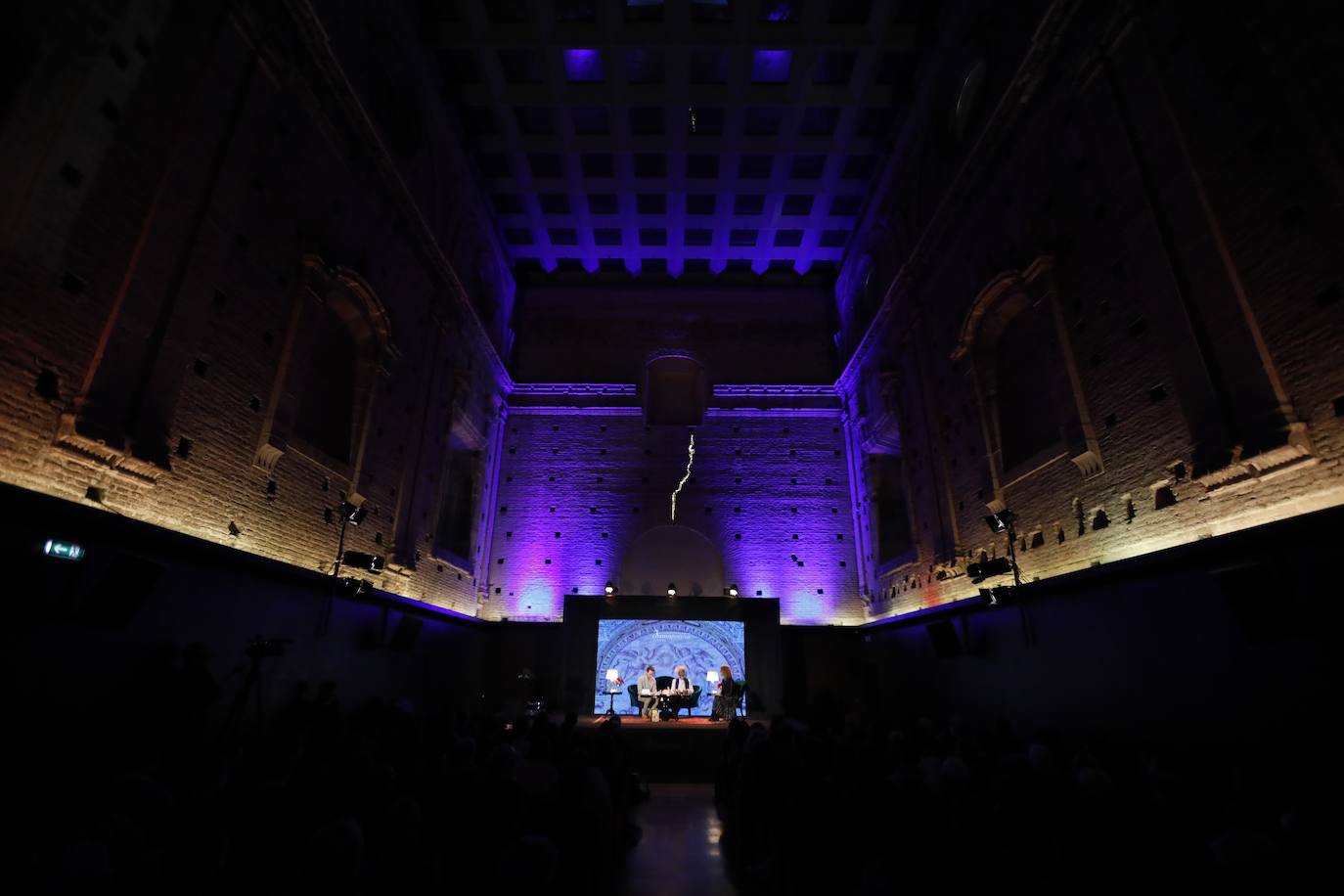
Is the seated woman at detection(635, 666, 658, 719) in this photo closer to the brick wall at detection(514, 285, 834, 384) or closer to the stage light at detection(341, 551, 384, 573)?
the stage light at detection(341, 551, 384, 573)

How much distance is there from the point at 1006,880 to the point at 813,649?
1377 cm

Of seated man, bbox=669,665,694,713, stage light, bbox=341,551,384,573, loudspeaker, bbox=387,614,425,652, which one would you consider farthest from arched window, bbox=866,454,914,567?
stage light, bbox=341,551,384,573

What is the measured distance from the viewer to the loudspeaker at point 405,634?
1127 centimetres

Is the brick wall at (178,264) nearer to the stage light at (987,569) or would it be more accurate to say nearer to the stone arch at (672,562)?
the stone arch at (672,562)

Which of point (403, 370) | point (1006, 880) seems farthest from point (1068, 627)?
point (403, 370)

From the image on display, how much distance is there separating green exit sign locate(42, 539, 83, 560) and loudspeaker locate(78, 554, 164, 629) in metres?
0.36

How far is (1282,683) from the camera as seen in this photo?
543 centimetres

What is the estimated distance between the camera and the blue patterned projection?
14.9m

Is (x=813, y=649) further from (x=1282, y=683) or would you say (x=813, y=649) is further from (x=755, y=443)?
(x=1282, y=683)

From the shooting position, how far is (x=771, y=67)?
600 inches

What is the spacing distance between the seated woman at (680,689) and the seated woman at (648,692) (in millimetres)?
482

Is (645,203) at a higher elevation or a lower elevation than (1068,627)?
higher

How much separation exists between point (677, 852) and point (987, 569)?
22.7ft

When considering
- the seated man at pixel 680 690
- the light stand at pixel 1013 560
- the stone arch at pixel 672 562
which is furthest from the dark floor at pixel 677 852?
the stone arch at pixel 672 562
